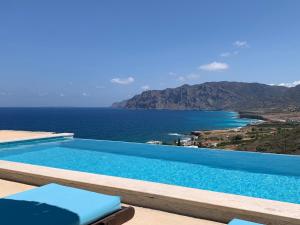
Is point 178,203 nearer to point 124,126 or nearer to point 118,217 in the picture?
A: point 118,217

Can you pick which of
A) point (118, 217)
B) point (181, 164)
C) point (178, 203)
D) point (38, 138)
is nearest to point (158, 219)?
point (178, 203)

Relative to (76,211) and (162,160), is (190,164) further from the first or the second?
(76,211)

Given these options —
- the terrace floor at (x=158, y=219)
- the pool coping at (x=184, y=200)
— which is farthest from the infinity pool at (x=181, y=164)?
the terrace floor at (x=158, y=219)

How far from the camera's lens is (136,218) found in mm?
4594

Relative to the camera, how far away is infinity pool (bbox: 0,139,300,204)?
8164 millimetres

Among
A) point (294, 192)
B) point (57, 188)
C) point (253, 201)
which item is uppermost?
point (57, 188)

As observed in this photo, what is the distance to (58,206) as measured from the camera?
141 inches

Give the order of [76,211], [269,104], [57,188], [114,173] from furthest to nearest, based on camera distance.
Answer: [269,104] → [114,173] → [57,188] → [76,211]

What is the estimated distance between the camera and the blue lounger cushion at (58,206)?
3287mm

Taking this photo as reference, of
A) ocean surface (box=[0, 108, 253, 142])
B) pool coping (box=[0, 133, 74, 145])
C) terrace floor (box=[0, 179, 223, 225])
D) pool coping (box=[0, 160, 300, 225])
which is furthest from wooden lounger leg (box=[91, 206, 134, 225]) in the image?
ocean surface (box=[0, 108, 253, 142])

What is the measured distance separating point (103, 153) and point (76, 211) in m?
9.76

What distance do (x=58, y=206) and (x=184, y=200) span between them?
187cm

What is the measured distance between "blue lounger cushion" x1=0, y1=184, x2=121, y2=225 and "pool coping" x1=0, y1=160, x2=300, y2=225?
3.97ft

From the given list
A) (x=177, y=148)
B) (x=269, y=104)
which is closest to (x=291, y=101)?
(x=269, y=104)
